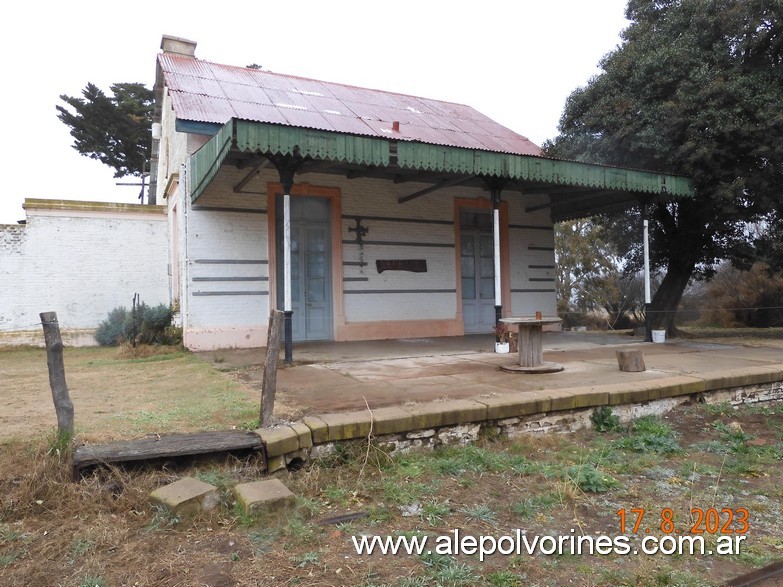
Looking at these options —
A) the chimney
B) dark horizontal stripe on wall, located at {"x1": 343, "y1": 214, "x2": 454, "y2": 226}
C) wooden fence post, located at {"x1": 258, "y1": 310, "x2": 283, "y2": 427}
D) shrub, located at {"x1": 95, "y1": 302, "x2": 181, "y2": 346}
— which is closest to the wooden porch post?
dark horizontal stripe on wall, located at {"x1": 343, "y1": 214, "x2": 454, "y2": 226}

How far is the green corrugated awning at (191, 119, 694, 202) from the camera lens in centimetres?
636

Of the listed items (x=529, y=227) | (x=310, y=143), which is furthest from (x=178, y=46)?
(x=529, y=227)

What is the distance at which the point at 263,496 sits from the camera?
3.00m

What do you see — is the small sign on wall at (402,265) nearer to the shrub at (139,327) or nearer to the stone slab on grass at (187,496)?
the shrub at (139,327)

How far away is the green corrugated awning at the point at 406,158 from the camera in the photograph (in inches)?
250

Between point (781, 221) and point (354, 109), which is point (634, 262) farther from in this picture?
point (354, 109)

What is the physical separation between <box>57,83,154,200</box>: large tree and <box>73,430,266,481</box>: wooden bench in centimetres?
2390

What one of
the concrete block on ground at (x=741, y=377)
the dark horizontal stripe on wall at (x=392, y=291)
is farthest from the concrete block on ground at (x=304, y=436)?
the dark horizontal stripe on wall at (x=392, y=291)

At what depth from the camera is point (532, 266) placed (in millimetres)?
12367

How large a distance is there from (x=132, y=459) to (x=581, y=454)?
327 centimetres

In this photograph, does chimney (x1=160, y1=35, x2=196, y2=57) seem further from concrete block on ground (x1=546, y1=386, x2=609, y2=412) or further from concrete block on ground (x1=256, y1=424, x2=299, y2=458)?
concrete block on ground (x1=546, y1=386, x2=609, y2=412)

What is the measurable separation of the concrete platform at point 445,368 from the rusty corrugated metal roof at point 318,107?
3.66 meters

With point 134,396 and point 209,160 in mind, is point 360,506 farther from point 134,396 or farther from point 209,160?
point 209,160

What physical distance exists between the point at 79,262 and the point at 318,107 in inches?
248
